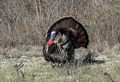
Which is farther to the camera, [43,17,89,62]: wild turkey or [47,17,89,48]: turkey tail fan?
[47,17,89,48]: turkey tail fan

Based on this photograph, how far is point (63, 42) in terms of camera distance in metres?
8.27

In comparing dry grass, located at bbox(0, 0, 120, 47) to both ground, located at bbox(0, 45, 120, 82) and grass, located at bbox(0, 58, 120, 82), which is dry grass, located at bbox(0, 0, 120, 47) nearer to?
ground, located at bbox(0, 45, 120, 82)

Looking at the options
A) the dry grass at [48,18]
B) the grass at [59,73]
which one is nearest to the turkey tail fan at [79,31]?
the grass at [59,73]

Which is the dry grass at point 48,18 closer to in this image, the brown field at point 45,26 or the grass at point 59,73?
the brown field at point 45,26

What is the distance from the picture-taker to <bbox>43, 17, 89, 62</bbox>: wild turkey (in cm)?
813

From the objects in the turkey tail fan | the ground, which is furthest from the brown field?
the turkey tail fan

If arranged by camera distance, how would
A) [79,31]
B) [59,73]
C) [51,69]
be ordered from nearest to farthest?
[59,73] → [51,69] → [79,31]

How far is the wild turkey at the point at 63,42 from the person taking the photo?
26.7 ft

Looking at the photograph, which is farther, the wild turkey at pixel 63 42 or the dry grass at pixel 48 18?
the dry grass at pixel 48 18

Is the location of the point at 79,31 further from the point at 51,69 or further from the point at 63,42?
the point at 51,69

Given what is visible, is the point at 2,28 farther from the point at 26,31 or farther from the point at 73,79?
the point at 73,79

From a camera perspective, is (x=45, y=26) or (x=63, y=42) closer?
(x=63, y=42)

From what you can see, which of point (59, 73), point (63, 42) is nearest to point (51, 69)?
point (59, 73)

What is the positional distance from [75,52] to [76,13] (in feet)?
10.4
